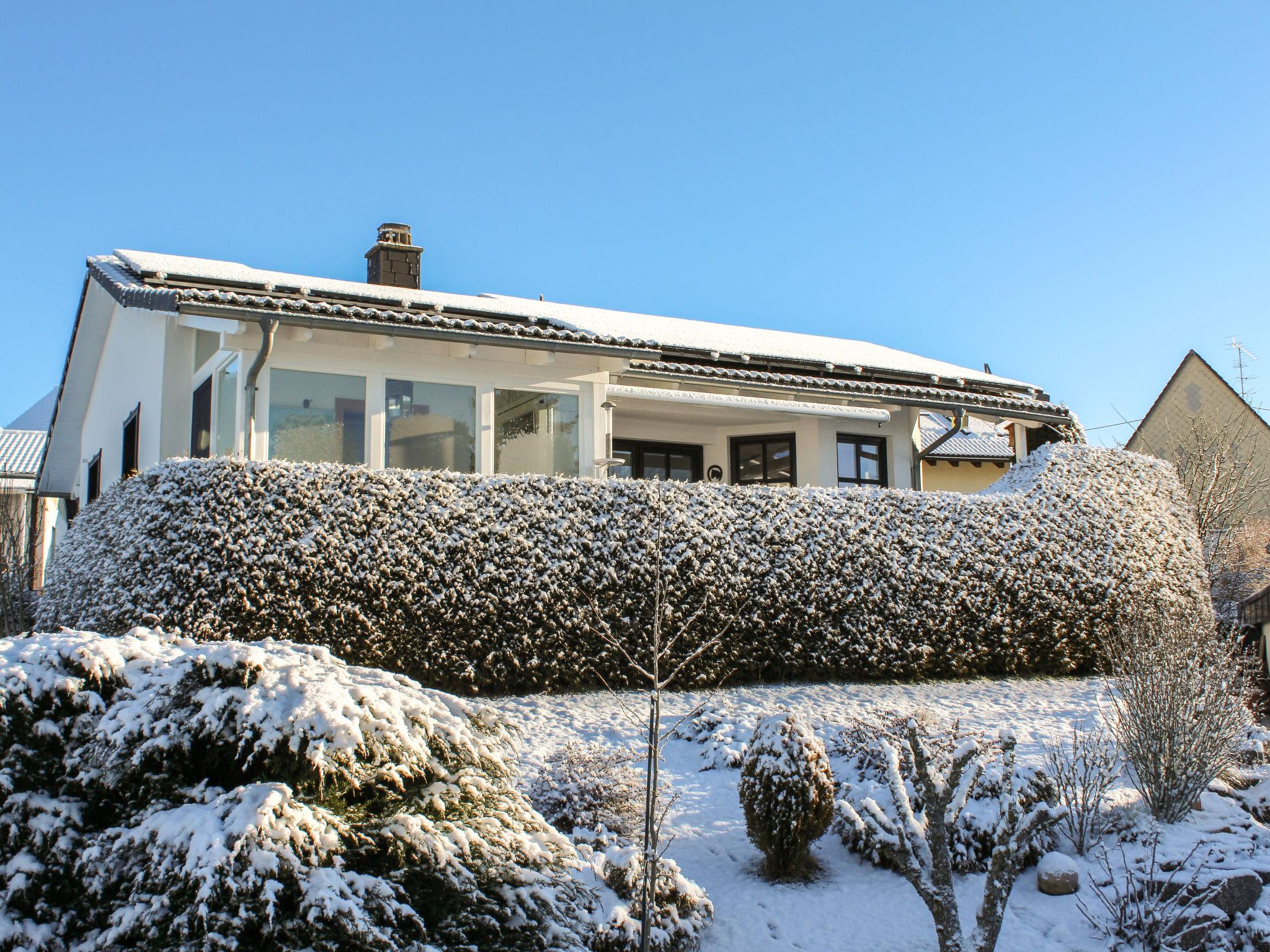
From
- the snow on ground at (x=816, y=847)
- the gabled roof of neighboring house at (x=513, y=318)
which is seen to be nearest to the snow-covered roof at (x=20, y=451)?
the gabled roof of neighboring house at (x=513, y=318)

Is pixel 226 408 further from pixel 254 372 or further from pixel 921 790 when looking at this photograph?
pixel 921 790

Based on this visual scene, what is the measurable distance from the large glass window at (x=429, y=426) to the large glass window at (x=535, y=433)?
0.35 meters

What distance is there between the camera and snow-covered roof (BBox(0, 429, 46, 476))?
2411 cm

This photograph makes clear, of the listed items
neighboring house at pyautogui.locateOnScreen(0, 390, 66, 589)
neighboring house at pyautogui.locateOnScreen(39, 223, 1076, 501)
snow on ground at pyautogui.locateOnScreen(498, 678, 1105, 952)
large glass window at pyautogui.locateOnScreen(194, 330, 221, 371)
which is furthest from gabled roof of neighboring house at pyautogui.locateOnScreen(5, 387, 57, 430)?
snow on ground at pyautogui.locateOnScreen(498, 678, 1105, 952)

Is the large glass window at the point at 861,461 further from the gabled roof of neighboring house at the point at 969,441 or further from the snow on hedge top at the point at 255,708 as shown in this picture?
the snow on hedge top at the point at 255,708

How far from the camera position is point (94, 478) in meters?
16.6

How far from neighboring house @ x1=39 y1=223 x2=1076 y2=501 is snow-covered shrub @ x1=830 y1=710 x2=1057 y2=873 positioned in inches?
218

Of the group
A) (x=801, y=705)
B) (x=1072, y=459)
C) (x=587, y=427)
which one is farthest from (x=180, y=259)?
(x=1072, y=459)

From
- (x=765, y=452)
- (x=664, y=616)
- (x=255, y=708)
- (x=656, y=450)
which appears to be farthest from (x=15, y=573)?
(x=255, y=708)

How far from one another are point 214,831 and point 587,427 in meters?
9.40

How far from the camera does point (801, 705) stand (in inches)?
387

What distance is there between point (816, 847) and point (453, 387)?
7053mm

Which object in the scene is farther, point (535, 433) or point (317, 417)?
point (535, 433)

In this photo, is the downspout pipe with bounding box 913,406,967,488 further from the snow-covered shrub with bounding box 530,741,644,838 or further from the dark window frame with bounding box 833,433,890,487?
the snow-covered shrub with bounding box 530,741,644,838
